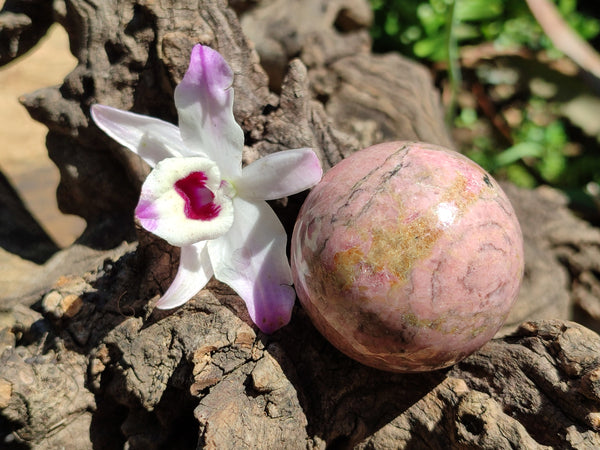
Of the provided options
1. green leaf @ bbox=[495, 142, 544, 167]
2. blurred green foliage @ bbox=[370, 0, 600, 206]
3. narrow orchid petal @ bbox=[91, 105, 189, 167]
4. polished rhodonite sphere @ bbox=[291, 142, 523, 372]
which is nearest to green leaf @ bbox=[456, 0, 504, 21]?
blurred green foliage @ bbox=[370, 0, 600, 206]

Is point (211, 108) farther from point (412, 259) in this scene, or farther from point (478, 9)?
point (478, 9)

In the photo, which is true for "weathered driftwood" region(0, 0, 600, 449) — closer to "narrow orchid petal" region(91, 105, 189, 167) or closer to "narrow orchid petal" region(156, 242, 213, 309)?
"narrow orchid petal" region(156, 242, 213, 309)

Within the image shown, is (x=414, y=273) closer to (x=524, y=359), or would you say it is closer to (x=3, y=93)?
(x=524, y=359)

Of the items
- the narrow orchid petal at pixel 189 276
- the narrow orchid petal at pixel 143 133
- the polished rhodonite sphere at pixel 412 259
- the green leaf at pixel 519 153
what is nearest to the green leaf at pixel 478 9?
the green leaf at pixel 519 153

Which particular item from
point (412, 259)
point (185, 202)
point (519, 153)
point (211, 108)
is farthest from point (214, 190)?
point (519, 153)

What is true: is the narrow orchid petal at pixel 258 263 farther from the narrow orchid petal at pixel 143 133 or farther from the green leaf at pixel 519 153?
the green leaf at pixel 519 153

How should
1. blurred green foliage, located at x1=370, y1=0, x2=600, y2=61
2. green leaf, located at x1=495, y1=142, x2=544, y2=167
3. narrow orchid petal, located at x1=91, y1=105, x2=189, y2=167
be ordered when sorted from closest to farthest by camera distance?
narrow orchid petal, located at x1=91, y1=105, x2=189, y2=167 → green leaf, located at x1=495, y1=142, x2=544, y2=167 → blurred green foliage, located at x1=370, y1=0, x2=600, y2=61

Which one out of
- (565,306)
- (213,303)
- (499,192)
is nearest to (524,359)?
(499,192)
